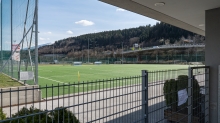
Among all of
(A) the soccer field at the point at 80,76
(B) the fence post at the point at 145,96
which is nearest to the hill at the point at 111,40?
(A) the soccer field at the point at 80,76

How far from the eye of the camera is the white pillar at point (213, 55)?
4191mm

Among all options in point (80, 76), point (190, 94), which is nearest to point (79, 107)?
point (190, 94)

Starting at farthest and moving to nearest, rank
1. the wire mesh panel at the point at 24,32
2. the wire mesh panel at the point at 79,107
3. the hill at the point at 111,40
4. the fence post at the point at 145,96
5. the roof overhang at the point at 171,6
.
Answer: the hill at the point at 111,40
the wire mesh panel at the point at 24,32
the roof overhang at the point at 171,6
the fence post at the point at 145,96
the wire mesh panel at the point at 79,107

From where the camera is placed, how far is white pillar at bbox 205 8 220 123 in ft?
13.8

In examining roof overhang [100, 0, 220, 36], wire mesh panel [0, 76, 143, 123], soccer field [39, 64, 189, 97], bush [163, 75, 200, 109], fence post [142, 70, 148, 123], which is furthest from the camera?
soccer field [39, 64, 189, 97]

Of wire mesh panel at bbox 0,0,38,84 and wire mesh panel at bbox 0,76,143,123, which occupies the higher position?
wire mesh panel at bbox 0,0,38,84

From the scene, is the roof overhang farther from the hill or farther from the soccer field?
the hill

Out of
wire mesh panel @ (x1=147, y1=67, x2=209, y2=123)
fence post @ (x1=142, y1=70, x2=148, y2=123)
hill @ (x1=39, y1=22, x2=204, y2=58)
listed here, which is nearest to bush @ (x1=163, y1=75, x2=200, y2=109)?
wire mesh panel @ (x1=147, y1=67, x2=209, y2=123)

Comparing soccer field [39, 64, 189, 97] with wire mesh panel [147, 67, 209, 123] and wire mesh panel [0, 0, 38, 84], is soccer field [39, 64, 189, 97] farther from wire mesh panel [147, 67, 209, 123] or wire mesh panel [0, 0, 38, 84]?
wire mesh panel [0, 0, 38, 84]

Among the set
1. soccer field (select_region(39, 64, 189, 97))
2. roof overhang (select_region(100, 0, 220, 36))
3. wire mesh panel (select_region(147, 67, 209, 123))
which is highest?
roof overhang (select_region(100, 0, 220, 36))

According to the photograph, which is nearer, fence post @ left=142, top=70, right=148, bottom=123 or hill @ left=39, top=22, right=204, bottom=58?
fence post @ left=142, top=70, right=148, bottom=123

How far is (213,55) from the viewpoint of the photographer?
13.9 feet

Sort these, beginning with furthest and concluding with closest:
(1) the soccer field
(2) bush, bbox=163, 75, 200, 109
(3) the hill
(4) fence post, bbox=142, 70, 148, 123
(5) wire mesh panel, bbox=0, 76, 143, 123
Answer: (3) the hill < (1) the soccer field < (2) bush, bbox=163, 75, 200, 109 < (4) fence post, bbox=142, 70, 148, 123 < (5) wire mesh panel, bbox=0, 76, 143, 123

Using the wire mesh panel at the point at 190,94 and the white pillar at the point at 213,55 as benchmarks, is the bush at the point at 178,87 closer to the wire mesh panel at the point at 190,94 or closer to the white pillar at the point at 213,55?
the wire mesh panel at the point at 190,94
